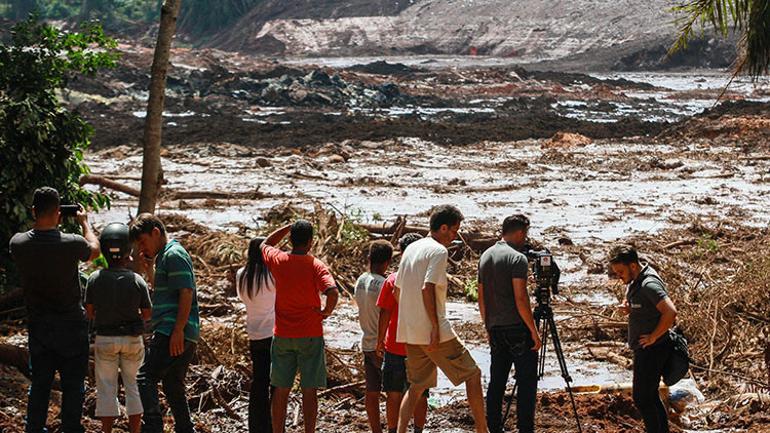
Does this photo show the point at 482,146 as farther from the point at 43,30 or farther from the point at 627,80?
the point at 627,80

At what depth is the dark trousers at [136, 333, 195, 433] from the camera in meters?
7.00

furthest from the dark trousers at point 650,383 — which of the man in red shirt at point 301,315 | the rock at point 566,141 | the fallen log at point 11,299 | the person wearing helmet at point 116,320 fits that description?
the rock at point 566,141

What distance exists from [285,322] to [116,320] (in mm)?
1046

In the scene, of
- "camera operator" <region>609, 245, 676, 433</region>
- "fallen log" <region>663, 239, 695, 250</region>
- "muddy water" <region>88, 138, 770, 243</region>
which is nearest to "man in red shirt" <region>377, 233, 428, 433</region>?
"camera operator" <region>609, 245, 676, 433</region>

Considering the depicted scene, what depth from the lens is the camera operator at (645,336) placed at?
7.30 metres

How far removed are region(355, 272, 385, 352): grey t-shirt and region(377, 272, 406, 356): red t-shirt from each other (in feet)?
0.47

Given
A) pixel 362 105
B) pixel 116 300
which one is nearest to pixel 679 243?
pixel 116 300

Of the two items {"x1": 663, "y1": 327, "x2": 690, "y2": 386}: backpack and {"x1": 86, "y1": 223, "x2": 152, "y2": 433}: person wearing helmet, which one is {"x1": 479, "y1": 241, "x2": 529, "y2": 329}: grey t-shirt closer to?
{"x1": 663, "y1": 327, "x2": 690, "y2": 386}: backpack

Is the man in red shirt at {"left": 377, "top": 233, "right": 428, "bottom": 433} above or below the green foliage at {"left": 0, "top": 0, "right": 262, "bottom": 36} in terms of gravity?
below

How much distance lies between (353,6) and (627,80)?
36.0m

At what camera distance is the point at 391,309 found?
293 inches

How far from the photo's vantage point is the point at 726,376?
31.7 feet

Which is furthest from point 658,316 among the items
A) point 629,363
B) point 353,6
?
point 353,6

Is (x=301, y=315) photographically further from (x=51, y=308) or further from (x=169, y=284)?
(x=51, y=308)
